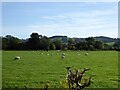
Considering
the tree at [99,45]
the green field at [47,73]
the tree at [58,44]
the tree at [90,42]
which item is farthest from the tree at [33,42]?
the green field at [47,73]

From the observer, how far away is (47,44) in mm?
120562

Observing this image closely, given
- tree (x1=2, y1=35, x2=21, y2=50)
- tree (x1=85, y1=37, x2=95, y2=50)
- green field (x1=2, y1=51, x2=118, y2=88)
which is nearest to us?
green field (x1=2, y1=51, x2=118, y2=88)

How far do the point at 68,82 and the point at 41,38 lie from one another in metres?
114

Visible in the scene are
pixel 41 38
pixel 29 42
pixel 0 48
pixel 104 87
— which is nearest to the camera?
pixel 104 87

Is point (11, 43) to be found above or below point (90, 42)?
below

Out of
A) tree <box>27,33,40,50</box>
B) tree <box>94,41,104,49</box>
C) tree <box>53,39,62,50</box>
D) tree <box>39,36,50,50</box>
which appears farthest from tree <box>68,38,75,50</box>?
tree <box>27,33,40,50</box>

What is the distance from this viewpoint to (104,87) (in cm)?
1991

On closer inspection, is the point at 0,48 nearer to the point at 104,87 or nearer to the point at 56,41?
the point at 56,41

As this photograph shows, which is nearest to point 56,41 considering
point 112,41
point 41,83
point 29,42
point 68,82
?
point 29,42

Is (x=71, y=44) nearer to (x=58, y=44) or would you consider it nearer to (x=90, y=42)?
(x=58, y=44)

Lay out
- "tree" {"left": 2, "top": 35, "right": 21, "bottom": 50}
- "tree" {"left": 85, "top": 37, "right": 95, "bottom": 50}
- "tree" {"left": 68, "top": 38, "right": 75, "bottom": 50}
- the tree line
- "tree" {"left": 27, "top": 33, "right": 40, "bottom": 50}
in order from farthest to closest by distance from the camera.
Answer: "tree" {"left": 85, "top": 37, "right": 95, "bottom": 50}
"tree" {"left": 68, "top": 38, "right": 75, "bottom": 50}
the tree line
"tree" {"left": 27, "top": 33, "right": 40, "bottom": 50}
"tree" {"left": 2, "top": 35, "right": 21, "bottom": 50}

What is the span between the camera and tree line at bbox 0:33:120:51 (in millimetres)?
112463

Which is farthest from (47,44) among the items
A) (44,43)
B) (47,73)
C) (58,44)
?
(47,73)

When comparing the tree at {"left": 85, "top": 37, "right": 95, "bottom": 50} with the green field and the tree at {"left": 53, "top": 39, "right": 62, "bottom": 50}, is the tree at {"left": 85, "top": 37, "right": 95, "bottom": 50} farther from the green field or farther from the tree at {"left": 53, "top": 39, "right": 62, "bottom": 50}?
the green field
